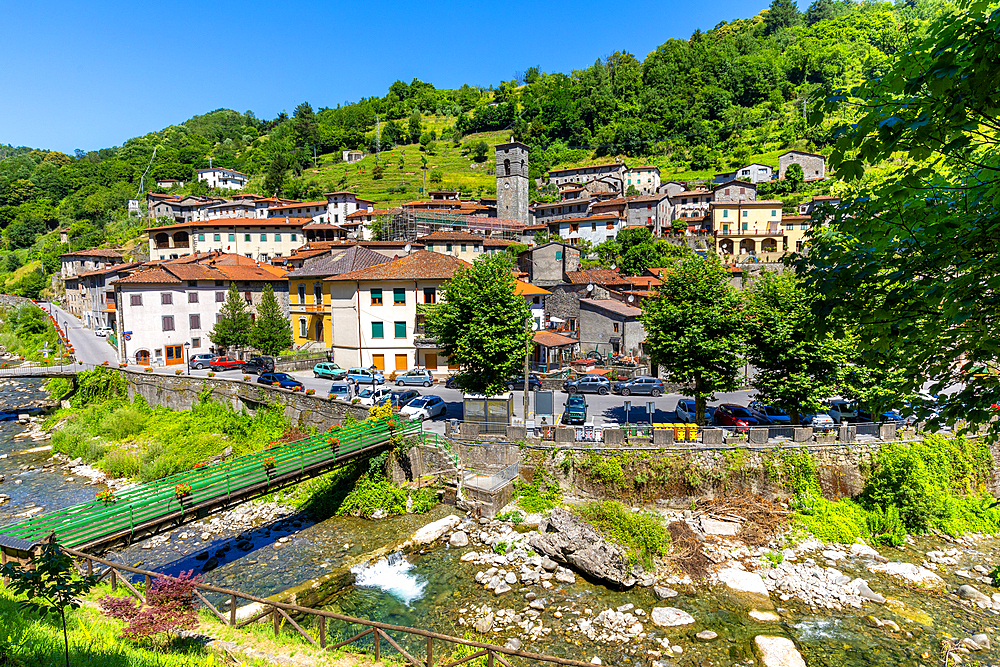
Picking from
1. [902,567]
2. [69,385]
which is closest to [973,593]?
[902,567]

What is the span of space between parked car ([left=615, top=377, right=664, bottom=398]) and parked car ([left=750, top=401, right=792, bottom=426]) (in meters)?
7.28

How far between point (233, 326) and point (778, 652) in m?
45.3

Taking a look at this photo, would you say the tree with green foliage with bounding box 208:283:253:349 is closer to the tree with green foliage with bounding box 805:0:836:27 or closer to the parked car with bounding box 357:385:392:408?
the parked car with bounding box 357:385:392:408

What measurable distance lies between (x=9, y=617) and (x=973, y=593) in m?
25.8

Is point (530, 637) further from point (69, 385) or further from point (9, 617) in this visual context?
point (69, 385)

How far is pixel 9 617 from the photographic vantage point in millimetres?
9531

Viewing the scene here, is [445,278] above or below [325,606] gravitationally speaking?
above

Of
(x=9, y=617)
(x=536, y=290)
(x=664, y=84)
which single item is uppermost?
(x=664, y=84)

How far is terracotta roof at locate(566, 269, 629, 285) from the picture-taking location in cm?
5116

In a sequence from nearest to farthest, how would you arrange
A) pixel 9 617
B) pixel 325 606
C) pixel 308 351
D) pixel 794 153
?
pixel 9 617, pixel 325 606, pixel 308 351, pixel 794 153

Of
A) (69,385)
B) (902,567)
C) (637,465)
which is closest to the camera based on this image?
(902,567)

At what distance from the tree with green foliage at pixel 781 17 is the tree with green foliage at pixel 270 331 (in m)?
198

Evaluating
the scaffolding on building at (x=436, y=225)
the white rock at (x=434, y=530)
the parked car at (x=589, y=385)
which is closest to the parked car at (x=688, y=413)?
the parked car at (x=589, y=385)

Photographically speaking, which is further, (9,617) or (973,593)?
(973,593)
